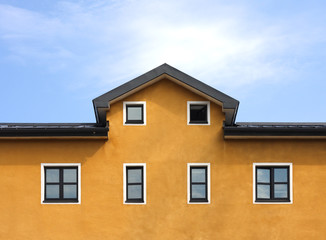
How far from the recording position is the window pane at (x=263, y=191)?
662 inches

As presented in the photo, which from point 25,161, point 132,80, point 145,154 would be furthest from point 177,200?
point 25,161

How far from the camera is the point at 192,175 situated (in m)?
16.8

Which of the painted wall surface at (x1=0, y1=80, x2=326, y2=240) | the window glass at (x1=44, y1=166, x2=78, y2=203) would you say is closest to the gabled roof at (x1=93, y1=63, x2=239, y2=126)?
the painted wall surface at (x1=0, y1=80, x2=326, y2=240)

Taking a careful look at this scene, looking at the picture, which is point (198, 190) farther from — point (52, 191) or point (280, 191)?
point (52, 191)

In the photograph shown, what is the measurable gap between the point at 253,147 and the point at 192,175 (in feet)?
9.09

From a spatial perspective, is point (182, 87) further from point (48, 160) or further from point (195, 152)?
point (48, 160)

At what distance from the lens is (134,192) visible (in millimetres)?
16688

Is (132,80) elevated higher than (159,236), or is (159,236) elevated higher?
(132,80)

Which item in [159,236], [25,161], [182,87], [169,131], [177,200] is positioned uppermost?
[182,87]

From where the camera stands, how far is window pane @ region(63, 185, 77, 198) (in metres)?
16.6

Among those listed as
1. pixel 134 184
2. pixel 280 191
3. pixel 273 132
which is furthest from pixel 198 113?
pixel 280 191

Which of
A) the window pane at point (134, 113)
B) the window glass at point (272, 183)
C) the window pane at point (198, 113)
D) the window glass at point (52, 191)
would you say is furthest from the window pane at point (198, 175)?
the window glass at point (52, 191)

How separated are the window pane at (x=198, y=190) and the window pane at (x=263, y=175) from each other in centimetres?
230

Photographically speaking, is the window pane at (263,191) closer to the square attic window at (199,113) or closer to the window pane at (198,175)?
the window pane at (198,175)
